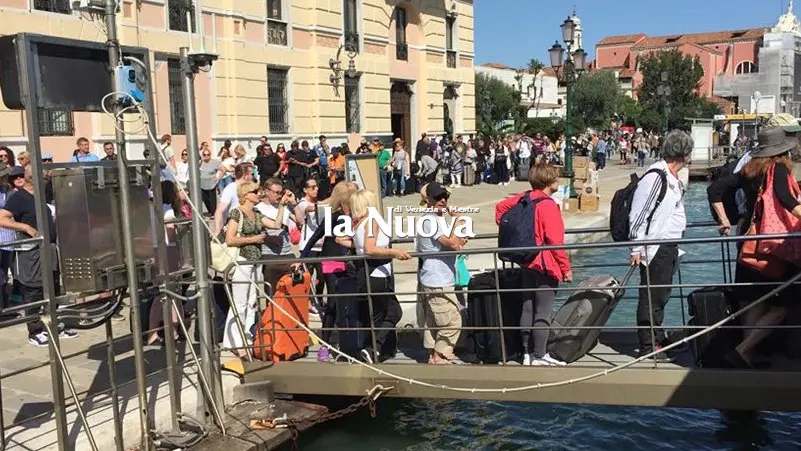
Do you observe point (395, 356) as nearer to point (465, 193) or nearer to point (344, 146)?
point (344, 146)

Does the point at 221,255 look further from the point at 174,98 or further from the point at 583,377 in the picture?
the point at 174,98

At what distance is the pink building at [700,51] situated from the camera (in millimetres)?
105188

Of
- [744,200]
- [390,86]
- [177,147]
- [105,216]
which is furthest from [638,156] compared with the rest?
[105,216]

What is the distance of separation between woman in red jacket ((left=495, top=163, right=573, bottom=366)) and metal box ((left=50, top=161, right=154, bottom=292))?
3168mm

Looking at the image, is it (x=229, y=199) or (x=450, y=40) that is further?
(x=450, y=40)

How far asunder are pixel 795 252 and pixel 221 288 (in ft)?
17.1

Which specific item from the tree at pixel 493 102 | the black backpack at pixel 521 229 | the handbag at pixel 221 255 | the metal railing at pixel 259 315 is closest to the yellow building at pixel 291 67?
the handbag at pixel 221 255

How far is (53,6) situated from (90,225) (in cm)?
1286

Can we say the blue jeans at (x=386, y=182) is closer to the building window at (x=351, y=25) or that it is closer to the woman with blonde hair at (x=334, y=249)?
the building window at (x=351, y=25)

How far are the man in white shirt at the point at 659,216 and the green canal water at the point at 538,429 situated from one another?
1.15m

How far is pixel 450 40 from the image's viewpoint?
33.0m

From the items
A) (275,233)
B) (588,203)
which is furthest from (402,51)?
(275,233)

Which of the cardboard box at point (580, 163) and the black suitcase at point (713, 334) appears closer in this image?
the black suitcase at point (713, 334)

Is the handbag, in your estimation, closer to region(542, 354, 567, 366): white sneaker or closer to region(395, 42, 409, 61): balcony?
region(542, 354, 567, 366): white sneaker
